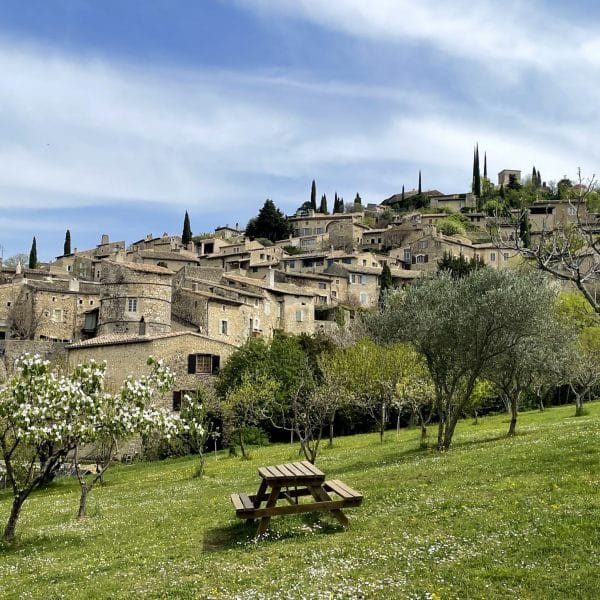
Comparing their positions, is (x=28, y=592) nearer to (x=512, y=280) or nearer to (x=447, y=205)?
(x=512, y=280)

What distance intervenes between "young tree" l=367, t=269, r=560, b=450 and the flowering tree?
37.7ft

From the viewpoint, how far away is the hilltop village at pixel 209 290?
58.6 meters

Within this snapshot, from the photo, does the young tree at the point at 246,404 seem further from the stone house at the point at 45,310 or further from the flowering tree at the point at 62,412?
the stone house at the point at 45,310

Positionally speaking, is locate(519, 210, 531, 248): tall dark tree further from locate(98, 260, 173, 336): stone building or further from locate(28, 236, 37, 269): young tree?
locate(28, 236, 37, 269): young tree

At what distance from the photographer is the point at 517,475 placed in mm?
17000

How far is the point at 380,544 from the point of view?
1223 cm

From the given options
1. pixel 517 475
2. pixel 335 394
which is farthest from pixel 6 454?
pixel 335 394

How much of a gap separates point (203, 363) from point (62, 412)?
4174cm

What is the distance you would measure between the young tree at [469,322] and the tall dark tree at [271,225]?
4661 inches

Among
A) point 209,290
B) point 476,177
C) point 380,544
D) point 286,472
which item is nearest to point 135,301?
point 209,290

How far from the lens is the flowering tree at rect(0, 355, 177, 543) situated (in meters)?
16.4

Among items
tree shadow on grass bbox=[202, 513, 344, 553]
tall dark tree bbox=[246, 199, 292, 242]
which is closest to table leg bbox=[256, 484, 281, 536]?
tree shadow on grass bbox=[202, 513, 344, 553]

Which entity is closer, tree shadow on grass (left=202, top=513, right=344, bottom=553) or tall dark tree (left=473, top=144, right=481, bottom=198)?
tree shadow on grass (left=202, top=513, right=344, bottom=553)

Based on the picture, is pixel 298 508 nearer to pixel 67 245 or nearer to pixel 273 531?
pixel 273 531
